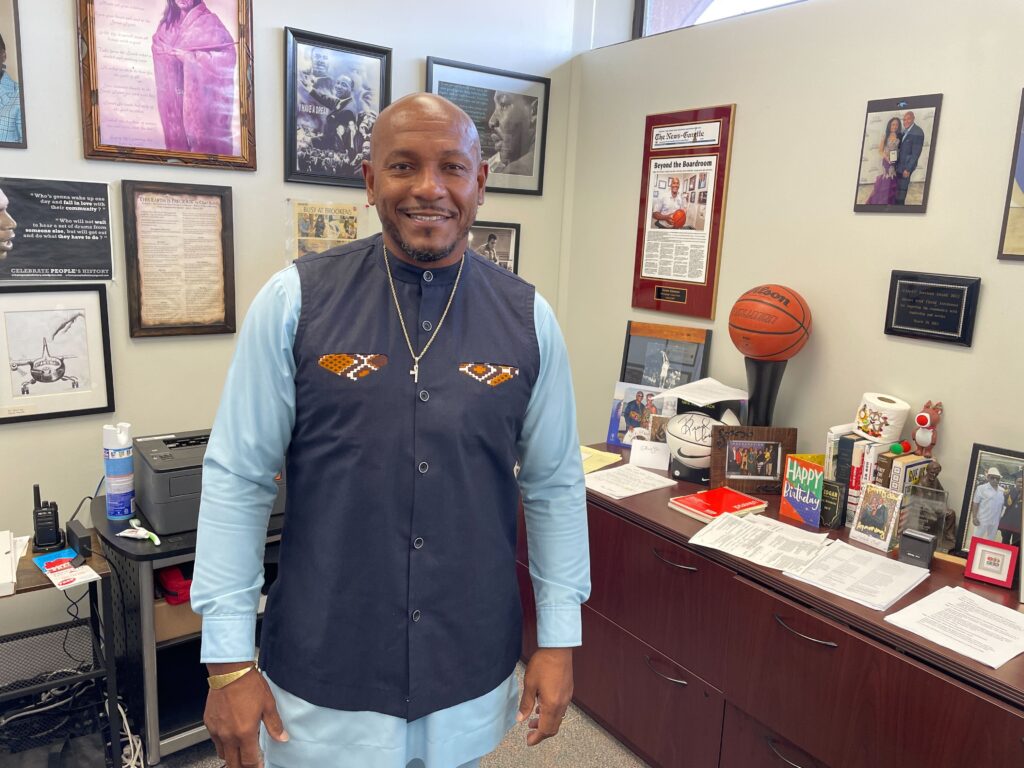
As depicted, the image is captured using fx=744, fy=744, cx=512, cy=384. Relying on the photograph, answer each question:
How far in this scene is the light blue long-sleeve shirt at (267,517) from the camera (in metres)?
1.06

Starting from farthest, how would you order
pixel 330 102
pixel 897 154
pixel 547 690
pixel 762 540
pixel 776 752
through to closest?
pixel 330 102
pixel 897 154
pixel 762 540
pixel 776 752
pixel 547 690

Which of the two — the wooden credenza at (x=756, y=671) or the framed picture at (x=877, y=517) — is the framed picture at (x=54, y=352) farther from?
the framed picture at (x=877, y=517)

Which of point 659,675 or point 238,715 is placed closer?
point 238,715

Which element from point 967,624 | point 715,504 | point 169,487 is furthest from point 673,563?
point 169,487

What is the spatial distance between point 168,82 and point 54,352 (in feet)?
2.69

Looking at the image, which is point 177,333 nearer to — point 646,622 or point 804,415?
point 646,622

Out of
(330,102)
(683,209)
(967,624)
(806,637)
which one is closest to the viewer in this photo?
(967,624)

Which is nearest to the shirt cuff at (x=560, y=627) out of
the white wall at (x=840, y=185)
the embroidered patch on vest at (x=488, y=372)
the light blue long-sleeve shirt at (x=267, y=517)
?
the light blue long-sleeve shirt at (x=267, y=517)

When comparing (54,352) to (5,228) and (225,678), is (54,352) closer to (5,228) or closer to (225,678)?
(5,228)

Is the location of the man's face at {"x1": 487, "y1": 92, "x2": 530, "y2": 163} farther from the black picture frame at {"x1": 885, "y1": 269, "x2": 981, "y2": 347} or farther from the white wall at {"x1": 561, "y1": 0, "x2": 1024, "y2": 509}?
the black picture frame at {"x1": 885, "y1": 269, "x2": 981, "y2": 347}

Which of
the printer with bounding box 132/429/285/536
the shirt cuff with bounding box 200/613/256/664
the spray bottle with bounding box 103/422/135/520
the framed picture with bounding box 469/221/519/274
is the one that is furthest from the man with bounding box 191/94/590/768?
the framed picture with bounding box 469/221/519/274

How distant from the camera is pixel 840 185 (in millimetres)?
2094

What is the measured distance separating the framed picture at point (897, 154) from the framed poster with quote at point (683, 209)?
0.47 metres

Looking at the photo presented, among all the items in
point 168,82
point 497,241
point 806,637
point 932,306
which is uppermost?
point 168,82
